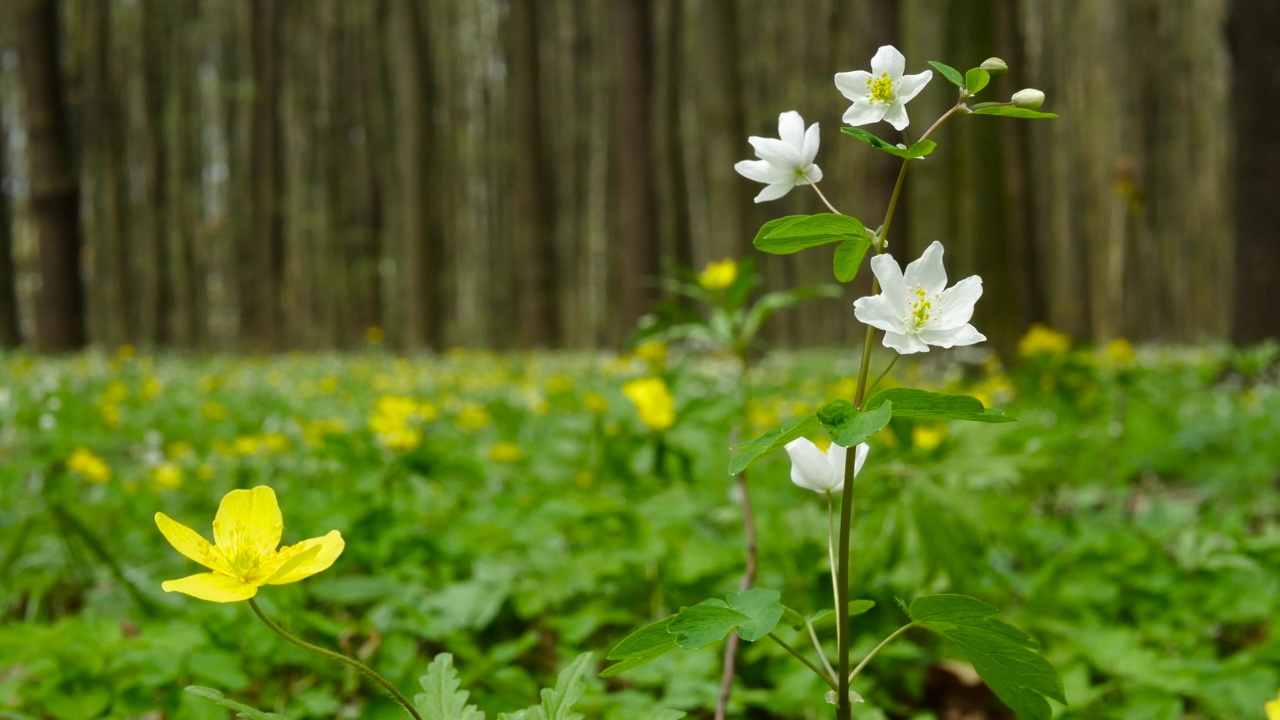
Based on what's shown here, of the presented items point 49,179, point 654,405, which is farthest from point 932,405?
point 49,179

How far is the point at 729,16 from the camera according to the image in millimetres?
10062

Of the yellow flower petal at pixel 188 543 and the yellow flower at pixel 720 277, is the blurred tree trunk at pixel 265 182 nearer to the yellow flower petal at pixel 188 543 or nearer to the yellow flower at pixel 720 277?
the yellow flower at pixel 720 277

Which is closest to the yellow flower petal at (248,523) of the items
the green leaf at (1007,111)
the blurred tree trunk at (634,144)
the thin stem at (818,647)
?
the thin stem at (818,647)

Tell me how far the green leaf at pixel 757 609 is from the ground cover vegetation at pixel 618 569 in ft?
0.53

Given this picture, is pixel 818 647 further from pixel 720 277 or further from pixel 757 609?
pixel 720 277

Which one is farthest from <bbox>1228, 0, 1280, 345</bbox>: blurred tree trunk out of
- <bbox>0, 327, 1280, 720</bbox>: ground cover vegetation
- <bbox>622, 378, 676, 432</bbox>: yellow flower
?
<bbox>622, 378, 676, 432</bbox>: yellow flower

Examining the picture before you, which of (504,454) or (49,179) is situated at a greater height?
(49,179)

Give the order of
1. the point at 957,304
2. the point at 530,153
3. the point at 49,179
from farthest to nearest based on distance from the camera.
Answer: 1. the point at 530,153
2. the point at 49,179
3. the point at 957,304

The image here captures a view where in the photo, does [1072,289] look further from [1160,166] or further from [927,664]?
[927,664]

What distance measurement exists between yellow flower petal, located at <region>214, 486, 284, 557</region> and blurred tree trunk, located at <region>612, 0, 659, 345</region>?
9.07m

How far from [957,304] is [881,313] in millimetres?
89

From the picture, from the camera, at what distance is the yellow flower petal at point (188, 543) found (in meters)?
0.75

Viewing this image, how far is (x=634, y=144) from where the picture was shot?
10.4 m

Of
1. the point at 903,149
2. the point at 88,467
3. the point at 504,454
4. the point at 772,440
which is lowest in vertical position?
the point at 504,454
